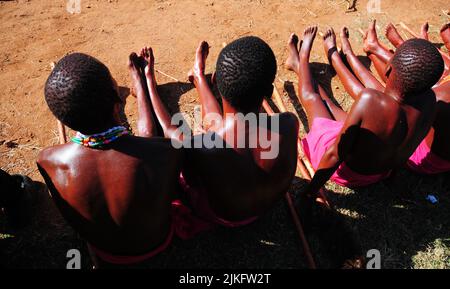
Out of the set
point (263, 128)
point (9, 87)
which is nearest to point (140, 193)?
point (263, 128)

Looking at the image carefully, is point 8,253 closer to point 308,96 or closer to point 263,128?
point 263,128

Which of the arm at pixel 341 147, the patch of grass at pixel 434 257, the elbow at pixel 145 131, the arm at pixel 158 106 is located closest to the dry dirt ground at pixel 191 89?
the patch of grass at pixel 434 257

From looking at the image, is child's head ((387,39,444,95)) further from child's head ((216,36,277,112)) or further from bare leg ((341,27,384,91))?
bare leg ((341,27,384,91))

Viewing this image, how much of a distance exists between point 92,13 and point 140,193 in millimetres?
3662

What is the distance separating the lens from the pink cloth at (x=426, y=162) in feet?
10.1

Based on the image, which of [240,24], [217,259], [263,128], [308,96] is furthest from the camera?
[240,24]

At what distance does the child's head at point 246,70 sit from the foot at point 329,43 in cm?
243

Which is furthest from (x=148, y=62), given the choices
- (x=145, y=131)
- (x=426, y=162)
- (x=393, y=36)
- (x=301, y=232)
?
(x=393, y=36)

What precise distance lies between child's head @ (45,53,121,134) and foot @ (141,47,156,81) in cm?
178

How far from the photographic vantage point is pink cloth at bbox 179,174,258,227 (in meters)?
2.54

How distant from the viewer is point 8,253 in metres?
2.62

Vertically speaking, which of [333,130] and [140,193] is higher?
[140,193]

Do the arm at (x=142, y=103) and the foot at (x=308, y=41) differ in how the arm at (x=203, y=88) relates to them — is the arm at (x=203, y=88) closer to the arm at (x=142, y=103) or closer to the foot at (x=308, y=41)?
the arm at (x=142, y=103)
